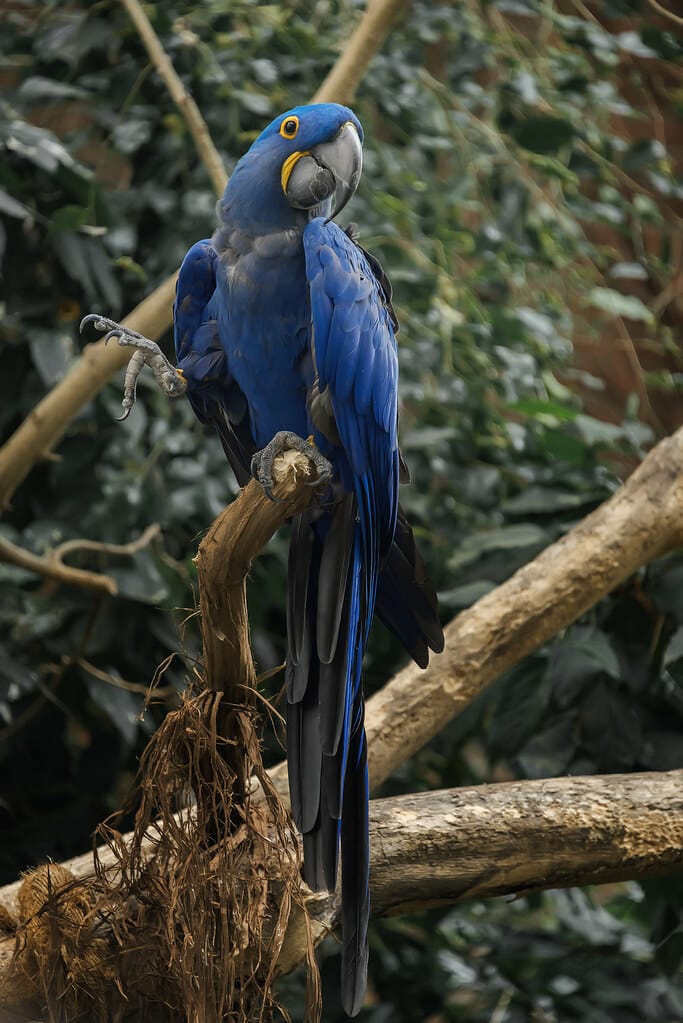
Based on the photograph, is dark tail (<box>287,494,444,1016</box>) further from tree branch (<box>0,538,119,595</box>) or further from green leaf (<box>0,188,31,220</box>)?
green leaf (<box>0,188,31,220</box>)

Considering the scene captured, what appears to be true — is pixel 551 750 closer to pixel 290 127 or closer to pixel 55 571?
pixel 55 571

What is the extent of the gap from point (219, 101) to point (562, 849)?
4.77 feet

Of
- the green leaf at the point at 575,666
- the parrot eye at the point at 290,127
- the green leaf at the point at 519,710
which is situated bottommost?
the green leaf at the point at 519,710

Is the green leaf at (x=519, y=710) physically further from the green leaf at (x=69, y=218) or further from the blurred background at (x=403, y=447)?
the green leaf at (x=69, y=218)

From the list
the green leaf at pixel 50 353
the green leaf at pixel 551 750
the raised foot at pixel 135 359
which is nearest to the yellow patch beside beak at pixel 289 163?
the raised foot at pixel 135 359

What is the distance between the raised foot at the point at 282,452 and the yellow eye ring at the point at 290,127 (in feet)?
1.29

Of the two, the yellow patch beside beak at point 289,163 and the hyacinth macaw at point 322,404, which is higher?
the yellow patch beside beak at point 289,163

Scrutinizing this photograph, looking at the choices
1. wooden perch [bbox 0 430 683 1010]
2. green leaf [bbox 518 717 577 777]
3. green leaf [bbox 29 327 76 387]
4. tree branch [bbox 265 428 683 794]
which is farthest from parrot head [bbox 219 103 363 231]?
green leaf [bbox 518 717 577 777]

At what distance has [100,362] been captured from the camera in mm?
1646

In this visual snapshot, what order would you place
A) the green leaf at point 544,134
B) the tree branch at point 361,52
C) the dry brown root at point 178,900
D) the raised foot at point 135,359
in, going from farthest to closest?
the green leaf at point 544,134 → the tree branch at point 361,52 → the raised foot at point 135,359 → the dry brown root at point 178,900

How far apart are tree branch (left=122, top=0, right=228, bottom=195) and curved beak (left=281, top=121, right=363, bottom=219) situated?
40 cm

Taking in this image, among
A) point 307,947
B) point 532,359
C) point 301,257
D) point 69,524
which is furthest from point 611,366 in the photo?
point 307,947

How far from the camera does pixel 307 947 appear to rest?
123cm

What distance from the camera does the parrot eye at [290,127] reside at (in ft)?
4.51
